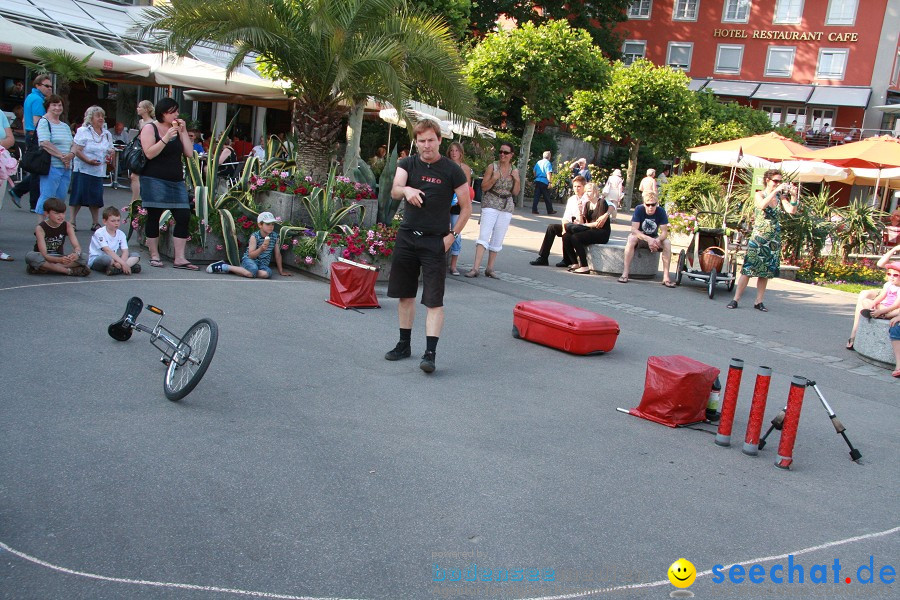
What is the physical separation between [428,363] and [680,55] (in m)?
45.3

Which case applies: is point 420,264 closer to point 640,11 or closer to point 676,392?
point 676,392

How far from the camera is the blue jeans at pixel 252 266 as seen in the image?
983 cm

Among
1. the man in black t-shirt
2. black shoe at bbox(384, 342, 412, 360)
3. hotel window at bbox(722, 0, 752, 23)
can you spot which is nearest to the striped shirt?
the man in black t-shirt

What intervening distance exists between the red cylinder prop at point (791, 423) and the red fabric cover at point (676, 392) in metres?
0.74

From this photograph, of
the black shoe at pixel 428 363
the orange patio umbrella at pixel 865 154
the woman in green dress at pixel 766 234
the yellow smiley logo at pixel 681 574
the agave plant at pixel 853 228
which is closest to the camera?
the yellow smiley logo at pixel 681 574

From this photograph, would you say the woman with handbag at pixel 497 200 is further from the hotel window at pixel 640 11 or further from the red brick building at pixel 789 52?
the hotel window at pixel 640 11

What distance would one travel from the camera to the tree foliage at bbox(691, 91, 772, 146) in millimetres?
33375

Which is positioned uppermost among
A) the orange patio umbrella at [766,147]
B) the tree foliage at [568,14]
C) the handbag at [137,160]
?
the tree foliage at [568,14]

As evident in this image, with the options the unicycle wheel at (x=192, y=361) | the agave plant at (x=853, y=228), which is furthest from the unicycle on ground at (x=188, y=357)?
the agave plant at (x=853, y=228)

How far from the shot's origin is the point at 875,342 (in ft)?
29.0

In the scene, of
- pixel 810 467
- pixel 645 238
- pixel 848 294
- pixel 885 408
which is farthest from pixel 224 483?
pixel 848 294

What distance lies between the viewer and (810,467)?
5.64 metres

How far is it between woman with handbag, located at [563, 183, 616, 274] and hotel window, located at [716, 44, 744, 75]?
37.4 metres

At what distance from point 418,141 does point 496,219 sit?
4.90 meters
